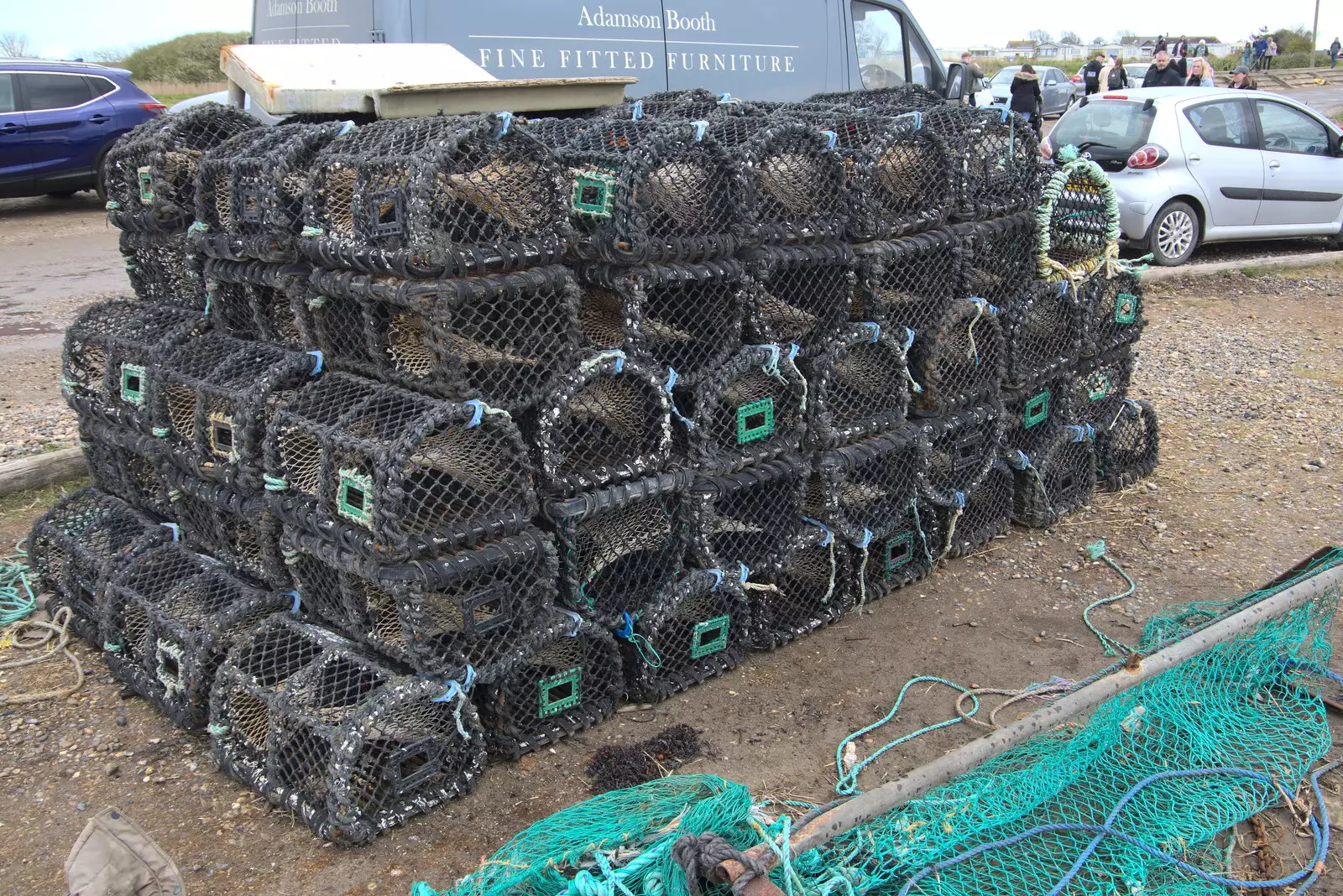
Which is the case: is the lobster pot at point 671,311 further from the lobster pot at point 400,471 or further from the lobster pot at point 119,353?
the lobster pot at point 119,353

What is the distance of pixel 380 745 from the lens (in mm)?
3357

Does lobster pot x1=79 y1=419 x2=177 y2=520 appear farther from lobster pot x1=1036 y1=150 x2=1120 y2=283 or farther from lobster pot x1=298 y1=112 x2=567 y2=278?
lobster pot x1=1036 y1=150 x2=1120 y2=283

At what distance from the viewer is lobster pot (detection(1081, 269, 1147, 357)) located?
5.21m

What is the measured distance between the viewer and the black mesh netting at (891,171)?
4.18 metres

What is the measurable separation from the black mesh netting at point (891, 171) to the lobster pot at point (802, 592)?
121 cm

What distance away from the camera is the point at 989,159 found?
15.6 feet

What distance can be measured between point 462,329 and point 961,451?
2.48 meters

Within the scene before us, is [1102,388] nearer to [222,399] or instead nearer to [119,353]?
[222,399]

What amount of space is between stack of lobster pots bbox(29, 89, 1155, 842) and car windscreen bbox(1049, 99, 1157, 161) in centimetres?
589

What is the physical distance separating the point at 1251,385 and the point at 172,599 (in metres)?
6.70

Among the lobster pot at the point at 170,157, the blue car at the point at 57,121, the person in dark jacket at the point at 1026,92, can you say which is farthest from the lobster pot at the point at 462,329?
the blue car at the point at 57,121

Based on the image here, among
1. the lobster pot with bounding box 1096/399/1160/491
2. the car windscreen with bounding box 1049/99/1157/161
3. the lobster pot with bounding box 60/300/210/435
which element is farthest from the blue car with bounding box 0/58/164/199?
the lobster pot with bounding box 1096/399/1160/491

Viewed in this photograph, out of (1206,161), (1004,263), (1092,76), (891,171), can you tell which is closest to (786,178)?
(891,171)

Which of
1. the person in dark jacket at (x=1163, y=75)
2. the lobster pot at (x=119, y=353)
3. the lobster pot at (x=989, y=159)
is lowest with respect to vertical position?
the lobster pot at (x=119, y=353)
